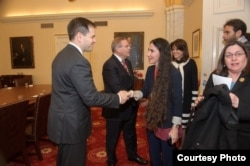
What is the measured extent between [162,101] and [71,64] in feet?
2.82

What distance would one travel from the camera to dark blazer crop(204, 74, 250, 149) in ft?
4.92

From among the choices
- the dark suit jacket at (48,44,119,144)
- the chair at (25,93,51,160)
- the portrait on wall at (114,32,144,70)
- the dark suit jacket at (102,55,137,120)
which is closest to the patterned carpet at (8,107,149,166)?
the chair at (25,93,51,160)

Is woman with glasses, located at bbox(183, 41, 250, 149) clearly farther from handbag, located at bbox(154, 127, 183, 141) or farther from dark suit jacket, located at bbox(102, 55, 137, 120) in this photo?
dark suit jacket, located at bbox(102, 55, 137, 120)

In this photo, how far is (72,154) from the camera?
1.90m

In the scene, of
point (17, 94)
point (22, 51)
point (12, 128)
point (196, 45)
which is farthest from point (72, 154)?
point (22, 51)

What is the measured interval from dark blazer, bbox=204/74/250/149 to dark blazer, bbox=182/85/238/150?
7 cm

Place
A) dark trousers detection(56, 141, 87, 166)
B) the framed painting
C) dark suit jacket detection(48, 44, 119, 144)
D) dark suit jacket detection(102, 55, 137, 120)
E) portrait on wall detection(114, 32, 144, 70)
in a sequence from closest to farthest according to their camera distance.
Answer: dark suit jacket detection(48, 44, 119, 144) < dark trousers detection(56, 141, 87, 166) < dark suit jacket detection(102, 55, 137, 120) < the framed painting < portrait on wall detection(114, 32, 144, 70)

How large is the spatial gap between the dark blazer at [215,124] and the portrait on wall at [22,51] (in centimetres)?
749

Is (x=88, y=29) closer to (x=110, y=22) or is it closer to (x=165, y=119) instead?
(x=165, y=119)

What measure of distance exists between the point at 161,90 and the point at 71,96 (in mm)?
790

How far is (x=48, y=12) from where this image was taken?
776cm

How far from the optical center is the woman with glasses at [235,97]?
146 cm

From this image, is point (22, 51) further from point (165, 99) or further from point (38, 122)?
point (165, 99)

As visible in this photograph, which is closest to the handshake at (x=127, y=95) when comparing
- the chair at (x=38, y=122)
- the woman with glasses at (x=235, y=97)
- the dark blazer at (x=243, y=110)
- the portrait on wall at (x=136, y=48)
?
the woman with glasses at (x=235, y=97)
